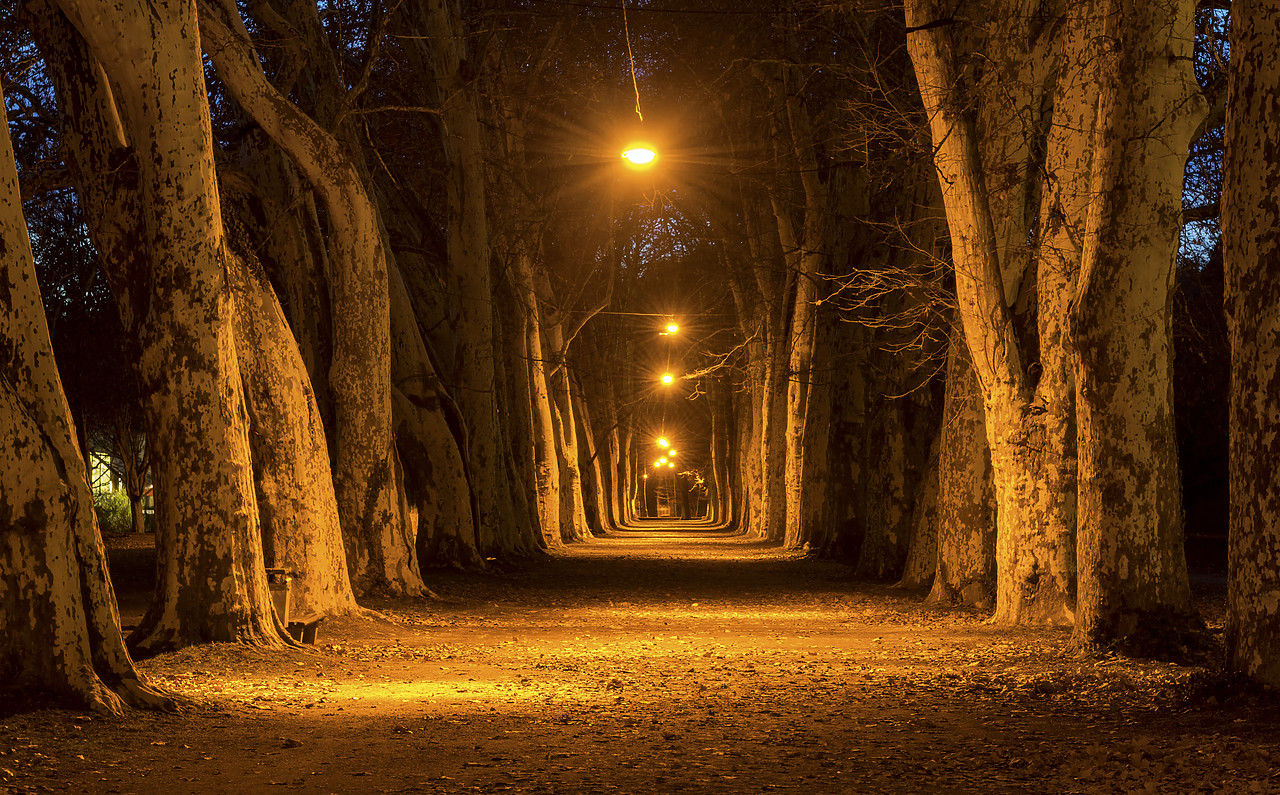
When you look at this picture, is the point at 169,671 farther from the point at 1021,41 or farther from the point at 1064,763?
the point at 1021,41

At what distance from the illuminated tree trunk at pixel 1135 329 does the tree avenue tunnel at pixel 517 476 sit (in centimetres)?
3

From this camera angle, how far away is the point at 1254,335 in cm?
664

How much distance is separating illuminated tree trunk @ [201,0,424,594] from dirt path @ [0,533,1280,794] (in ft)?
6.13

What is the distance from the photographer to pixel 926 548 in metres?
17.1

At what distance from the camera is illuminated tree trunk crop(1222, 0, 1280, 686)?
654 centimetres

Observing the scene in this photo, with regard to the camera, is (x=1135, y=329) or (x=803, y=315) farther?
(x=803, y=315)

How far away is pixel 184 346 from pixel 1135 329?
7.21 metres

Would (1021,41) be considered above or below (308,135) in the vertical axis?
above

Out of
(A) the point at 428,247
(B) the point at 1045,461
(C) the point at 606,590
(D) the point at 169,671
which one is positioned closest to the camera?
(D) the point at 169,671

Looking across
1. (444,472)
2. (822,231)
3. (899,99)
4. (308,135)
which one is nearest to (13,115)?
(308,135)

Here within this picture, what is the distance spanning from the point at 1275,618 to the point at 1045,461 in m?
4.78

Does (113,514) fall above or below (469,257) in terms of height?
below

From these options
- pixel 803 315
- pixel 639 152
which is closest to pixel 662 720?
pixel 639 152

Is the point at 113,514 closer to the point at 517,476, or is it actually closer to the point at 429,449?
the point at 517,476
